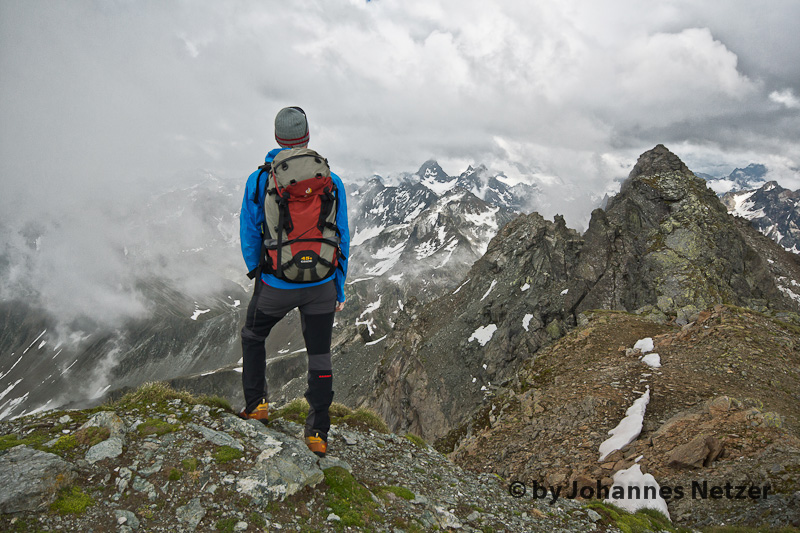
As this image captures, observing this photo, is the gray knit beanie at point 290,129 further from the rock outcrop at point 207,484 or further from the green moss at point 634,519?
the green moss at point 634,519

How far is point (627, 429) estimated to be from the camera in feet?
49.1

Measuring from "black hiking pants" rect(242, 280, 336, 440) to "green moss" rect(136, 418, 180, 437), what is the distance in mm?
1653

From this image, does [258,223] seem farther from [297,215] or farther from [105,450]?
[105,450]

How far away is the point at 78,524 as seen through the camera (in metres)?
5.18

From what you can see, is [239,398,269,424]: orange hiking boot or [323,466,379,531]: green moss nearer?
[323,466,379,531]: green moss

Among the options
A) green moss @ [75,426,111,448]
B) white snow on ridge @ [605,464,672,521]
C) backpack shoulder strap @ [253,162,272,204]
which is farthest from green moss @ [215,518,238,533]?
white snow on ridge @ [605,464,672,521]

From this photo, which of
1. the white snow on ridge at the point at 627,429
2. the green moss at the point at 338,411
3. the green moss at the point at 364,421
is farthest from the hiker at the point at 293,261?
the white snow on ridge at the point at 627,429

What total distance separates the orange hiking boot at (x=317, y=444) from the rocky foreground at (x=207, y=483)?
257 millimetres

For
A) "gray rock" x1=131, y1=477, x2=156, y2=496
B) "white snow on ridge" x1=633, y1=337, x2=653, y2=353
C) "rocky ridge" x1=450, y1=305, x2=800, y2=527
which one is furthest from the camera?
"white snow on ridge" x1=633, y1=337, x2=653, y2=353

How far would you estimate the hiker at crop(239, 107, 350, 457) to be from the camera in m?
7.15

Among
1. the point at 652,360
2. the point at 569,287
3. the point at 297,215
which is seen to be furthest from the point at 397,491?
the point at 569,287

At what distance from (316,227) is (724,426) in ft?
49.8

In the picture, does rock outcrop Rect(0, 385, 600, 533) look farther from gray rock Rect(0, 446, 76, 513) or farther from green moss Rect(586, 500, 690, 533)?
green moss Rect(586, 500, 690, 533)

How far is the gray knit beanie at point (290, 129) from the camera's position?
7.66 m
